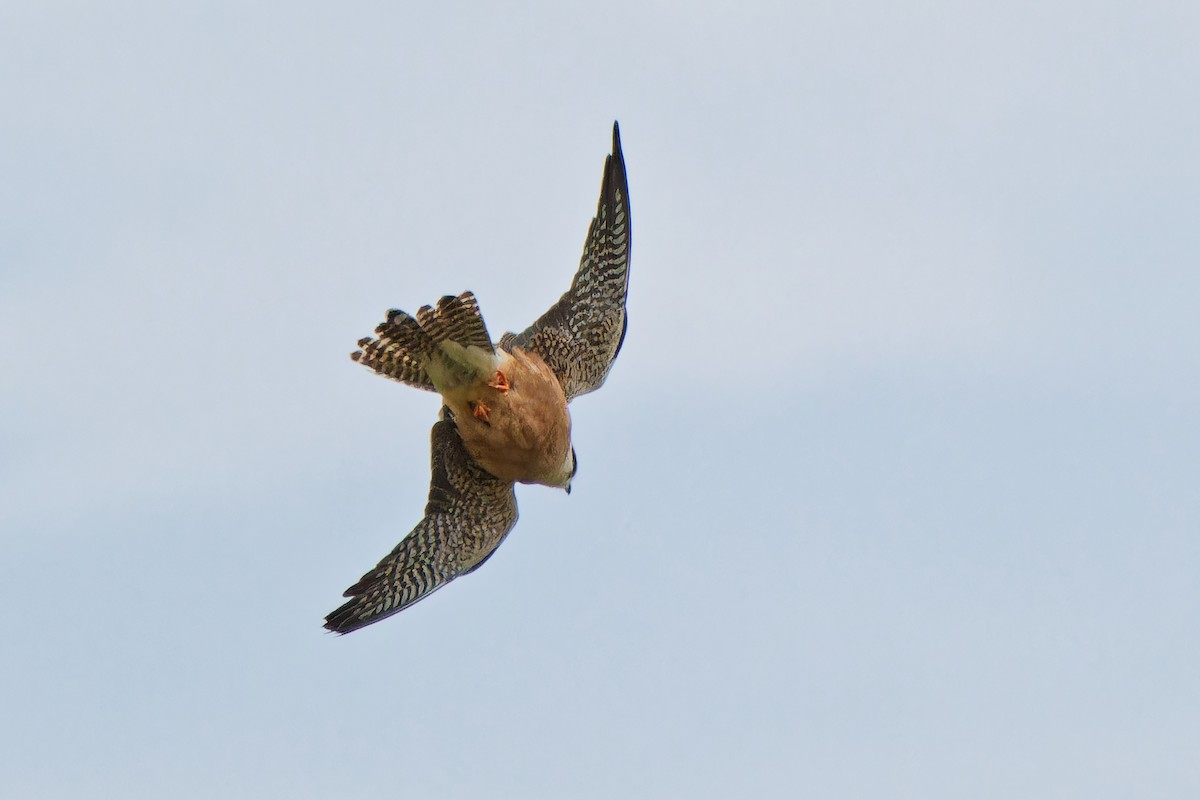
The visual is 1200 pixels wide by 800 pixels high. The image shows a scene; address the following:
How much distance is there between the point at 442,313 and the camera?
56.5 feet

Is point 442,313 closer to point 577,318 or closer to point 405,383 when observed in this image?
point 405,383

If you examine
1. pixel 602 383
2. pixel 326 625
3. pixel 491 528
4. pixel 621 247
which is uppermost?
pixel 621 247

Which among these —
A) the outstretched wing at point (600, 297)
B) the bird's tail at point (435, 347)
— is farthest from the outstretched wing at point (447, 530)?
the outstretched wing at point (600, 297)

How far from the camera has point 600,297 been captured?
19.8 metres

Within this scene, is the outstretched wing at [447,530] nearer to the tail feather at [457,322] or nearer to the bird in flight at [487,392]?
the bird in flight at [487,392]

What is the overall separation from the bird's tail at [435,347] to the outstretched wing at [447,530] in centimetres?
91

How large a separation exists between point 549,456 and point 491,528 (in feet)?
4.08

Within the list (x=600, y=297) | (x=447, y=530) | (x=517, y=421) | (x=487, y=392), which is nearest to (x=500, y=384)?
Result: (x=487, y=392)

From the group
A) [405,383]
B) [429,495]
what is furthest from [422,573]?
[405,383]

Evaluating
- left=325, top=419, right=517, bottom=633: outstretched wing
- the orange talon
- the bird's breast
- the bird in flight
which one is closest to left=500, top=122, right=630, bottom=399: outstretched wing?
the bird in flight

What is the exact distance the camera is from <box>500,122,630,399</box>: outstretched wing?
19.5 meters

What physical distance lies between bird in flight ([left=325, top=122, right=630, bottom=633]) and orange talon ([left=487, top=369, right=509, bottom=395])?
0.4 inches

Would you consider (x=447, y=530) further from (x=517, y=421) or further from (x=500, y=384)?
(x=500, y=384)

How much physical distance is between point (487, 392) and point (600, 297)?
2.70 m
